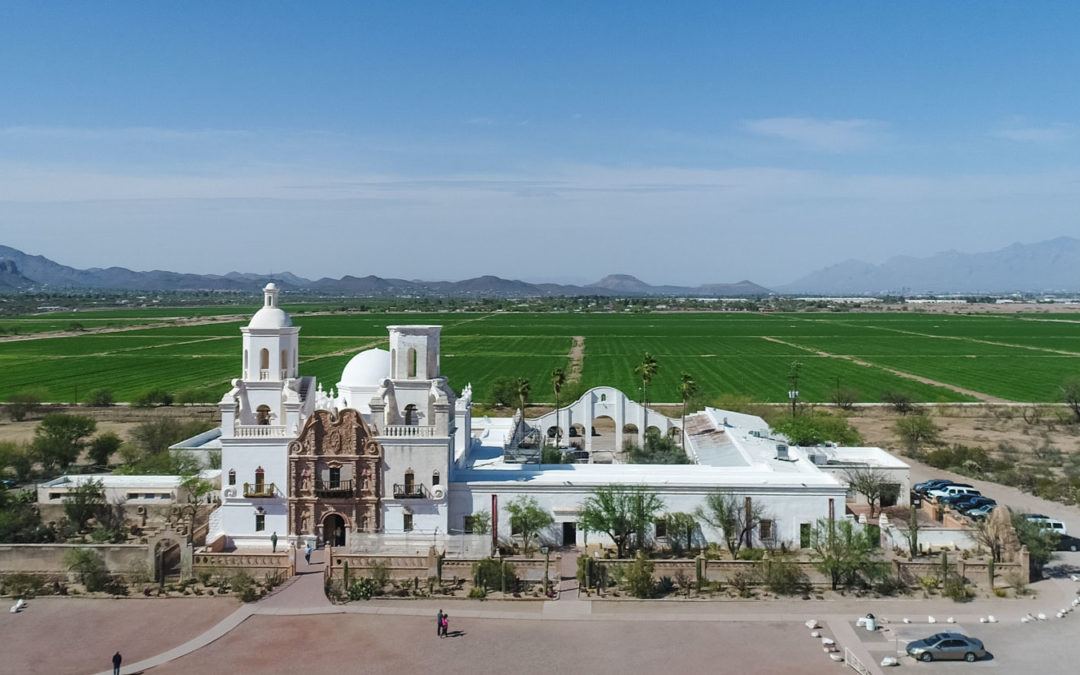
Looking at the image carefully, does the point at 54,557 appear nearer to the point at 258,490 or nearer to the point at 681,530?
the point at 258,490

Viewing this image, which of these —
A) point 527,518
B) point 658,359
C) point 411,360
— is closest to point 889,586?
point 527,518

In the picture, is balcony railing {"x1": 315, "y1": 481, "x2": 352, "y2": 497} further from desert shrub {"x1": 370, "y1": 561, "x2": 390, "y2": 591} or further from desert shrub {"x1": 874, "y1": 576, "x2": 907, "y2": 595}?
desert shrub {"x1": 874, "y1": 576, "x2": 907, "y2": 595}

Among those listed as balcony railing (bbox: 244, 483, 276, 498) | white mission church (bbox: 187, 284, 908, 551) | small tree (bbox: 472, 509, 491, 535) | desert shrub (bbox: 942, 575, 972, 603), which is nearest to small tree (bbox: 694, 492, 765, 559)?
white mission church (bbox: 187, 284, 908, 551)

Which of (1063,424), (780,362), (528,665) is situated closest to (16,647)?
(528,665)

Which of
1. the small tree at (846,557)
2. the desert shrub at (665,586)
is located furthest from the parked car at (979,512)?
the desert shrub at (665,586)

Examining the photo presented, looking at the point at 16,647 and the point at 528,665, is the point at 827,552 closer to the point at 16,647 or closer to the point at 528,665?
the point at 528,665

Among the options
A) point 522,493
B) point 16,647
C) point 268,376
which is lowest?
point 16,647
